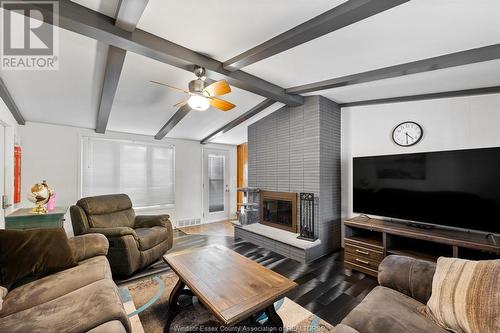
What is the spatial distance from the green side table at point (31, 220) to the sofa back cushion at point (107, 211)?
30 centimetres

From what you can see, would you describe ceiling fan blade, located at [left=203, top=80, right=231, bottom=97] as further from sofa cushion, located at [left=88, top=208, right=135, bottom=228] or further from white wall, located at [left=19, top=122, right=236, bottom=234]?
white wall, located at [left=19, top=122, right=236, bottom=234]

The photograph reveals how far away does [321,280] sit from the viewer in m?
2.63

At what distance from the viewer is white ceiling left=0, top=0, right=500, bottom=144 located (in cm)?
165

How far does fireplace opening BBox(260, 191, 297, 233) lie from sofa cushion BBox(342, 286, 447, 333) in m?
2.32

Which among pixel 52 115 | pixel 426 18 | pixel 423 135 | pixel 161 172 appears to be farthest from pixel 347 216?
pixel 52 115

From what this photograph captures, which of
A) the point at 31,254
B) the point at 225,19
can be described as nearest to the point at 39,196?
the point at 31,254

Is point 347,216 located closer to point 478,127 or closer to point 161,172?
point 478,127

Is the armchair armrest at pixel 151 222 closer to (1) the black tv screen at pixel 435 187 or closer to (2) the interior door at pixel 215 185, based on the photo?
(2) the interior door at pixel 215 185

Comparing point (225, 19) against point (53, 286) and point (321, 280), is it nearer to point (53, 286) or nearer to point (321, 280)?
point (53, 286)

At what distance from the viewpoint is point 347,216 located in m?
3.67

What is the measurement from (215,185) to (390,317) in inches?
206

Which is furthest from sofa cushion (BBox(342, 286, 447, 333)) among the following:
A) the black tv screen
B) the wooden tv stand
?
the black tv screen

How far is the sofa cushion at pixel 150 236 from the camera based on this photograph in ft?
9.40

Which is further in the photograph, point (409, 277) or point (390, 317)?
point (409, 277)
